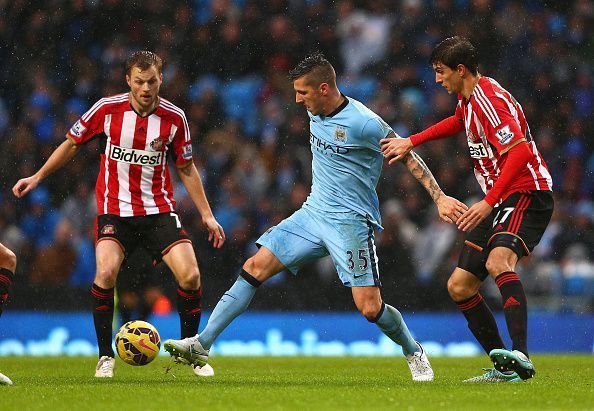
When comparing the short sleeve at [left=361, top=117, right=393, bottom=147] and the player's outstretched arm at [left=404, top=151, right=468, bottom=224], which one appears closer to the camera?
the player's outstretched arm at [left=404, top=151, right=468, bottom=224]

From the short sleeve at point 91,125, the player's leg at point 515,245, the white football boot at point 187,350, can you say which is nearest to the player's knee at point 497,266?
the player's leg at point 515,245

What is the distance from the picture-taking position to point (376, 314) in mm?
7191

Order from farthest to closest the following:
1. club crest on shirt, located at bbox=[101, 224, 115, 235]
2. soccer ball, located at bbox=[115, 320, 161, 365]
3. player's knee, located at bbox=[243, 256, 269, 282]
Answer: club crest on shirt, located at bbox=[101, 224, 115, 235], soccer ball, located at bbox=[115, 320, 161, 365], player's knee, located at bbox=[243, 256, 269, 282]

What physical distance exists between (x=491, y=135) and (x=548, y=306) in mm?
5945

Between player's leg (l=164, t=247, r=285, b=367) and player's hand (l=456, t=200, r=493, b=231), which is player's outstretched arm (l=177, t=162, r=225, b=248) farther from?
player's hand (l=456, t=200, r=493, b=231)

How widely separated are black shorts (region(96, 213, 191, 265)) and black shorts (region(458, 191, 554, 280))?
210 cm

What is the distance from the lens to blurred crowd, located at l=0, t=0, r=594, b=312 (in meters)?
12.7

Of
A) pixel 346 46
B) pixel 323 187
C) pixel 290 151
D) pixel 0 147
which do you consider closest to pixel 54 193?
pixel 0 147

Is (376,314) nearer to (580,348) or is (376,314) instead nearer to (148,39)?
(580,348)

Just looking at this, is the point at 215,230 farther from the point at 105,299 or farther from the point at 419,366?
the point at 419,366

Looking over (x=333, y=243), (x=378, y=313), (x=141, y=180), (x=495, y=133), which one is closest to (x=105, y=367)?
(x=141, y=180)

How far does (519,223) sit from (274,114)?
A: 7691mm

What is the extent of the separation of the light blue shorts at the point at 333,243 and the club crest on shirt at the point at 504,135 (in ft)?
3.26

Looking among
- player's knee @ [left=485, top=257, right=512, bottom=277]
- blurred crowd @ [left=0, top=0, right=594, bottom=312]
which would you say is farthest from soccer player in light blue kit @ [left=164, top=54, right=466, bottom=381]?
blurred crowd @ [left=0, top=0, right=594, bottom=312]
